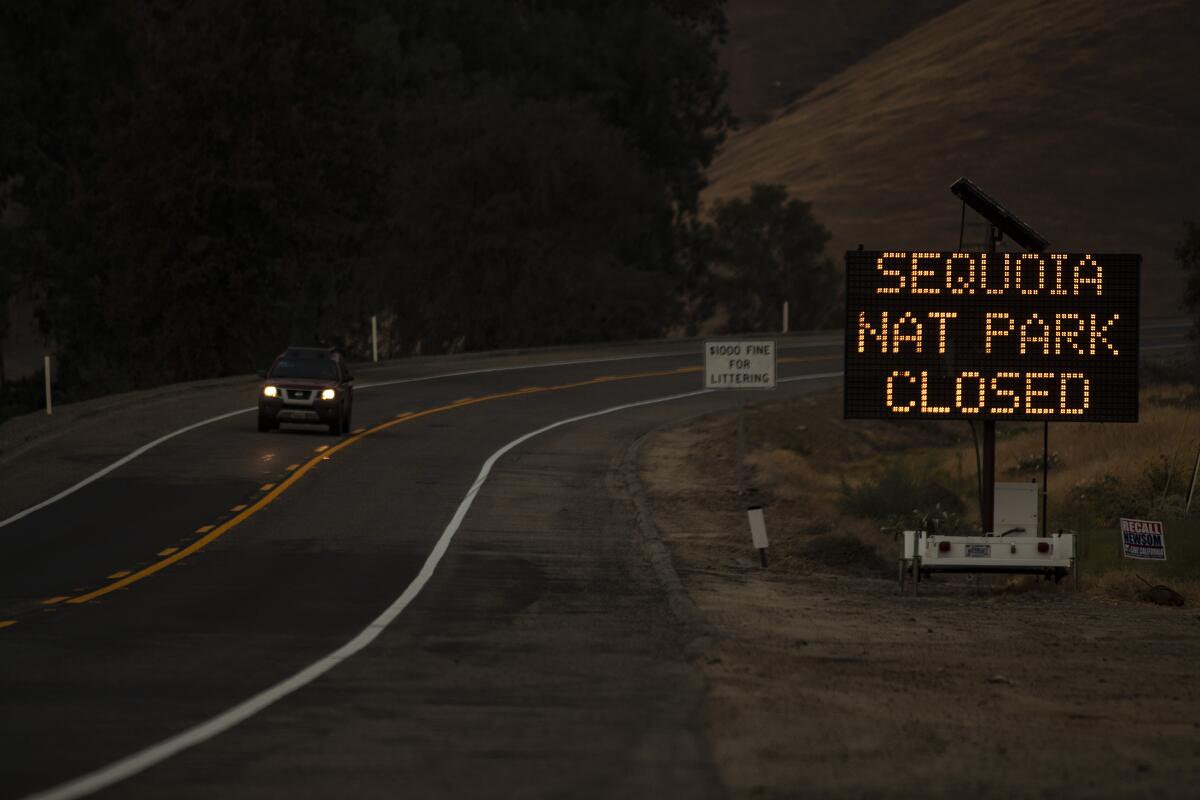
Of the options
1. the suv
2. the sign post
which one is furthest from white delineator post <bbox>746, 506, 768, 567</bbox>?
the suv

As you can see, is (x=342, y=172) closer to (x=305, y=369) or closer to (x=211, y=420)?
(x=211, y=420)

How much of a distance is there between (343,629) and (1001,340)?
28.7 ft

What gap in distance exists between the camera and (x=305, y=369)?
40.6m

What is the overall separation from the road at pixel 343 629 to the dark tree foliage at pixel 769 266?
50.7m

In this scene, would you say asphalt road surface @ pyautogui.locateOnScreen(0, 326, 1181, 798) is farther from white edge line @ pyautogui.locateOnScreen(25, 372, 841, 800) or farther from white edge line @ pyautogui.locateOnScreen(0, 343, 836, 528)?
white edge line @ pyautogui.locateOnScreen(0, 343, 836, 528)

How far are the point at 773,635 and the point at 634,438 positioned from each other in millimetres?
25885

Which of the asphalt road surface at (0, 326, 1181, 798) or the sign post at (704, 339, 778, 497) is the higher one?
the sign post at (704, 339, 778, 497)

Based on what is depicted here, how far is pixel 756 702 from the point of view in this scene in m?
13.1

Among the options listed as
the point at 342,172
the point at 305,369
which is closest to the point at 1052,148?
the point at 342,172

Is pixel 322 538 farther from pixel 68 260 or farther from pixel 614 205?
pixel 614 205

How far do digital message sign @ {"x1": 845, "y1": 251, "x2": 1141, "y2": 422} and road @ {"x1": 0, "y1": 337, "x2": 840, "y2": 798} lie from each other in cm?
371

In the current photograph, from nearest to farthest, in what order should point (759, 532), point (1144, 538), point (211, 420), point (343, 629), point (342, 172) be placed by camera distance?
point (343, 629) < point (1144, 538) < point (759, 532) < point (211, 420) < point (342, 172)

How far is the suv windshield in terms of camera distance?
40.4 meters

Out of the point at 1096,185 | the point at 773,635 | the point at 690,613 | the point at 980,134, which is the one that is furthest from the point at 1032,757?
the point at 980,134
